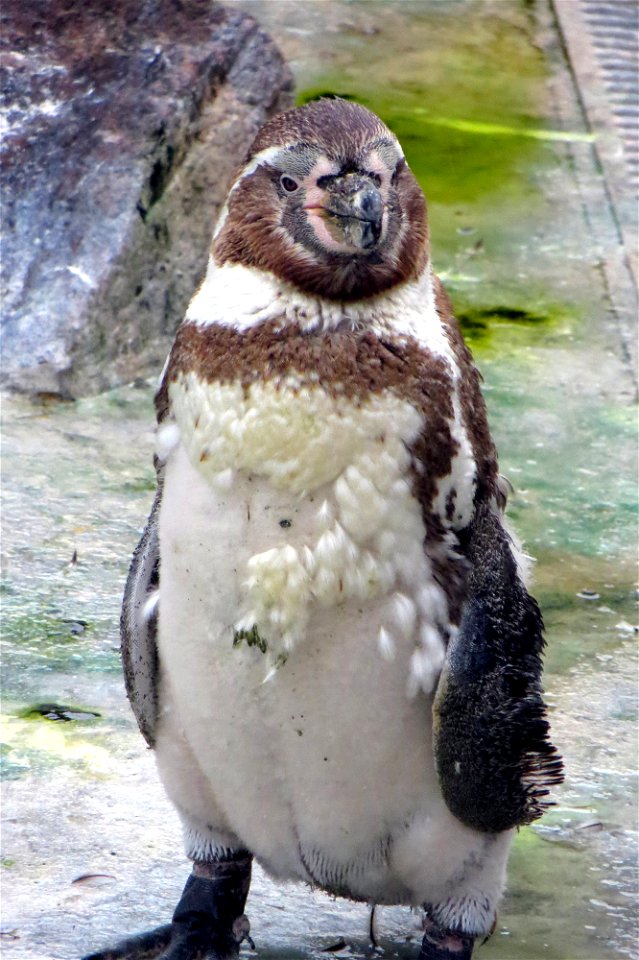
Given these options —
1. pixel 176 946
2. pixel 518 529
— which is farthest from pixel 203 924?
pixel 518 529

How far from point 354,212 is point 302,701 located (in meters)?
0.73

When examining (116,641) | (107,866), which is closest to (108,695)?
(116,641)

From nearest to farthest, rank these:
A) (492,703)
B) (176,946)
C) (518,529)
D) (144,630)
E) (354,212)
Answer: (354,212) < (492,703) < (144,630) < (176,946) < (518,529)

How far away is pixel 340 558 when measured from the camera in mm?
2371

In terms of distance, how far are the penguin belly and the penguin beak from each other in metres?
0.36

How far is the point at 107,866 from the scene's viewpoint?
3053 millimetres

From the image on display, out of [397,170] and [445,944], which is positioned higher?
[397,170]

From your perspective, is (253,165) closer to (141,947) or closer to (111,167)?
(141,947)

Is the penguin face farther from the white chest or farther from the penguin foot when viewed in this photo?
the penguin foot

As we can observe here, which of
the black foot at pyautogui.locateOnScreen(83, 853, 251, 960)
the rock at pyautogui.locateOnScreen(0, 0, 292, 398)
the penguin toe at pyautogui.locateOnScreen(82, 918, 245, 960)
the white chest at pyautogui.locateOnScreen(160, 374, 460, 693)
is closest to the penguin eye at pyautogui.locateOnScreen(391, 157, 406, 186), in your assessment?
the white chest at pyautogui.locateOnScreen(160, 374, 460, 693)

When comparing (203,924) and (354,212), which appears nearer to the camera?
(354,212)

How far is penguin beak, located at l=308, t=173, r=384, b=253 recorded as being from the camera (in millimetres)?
2303

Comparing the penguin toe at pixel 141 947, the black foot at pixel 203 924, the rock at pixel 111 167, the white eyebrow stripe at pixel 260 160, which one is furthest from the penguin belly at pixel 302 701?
the rock at pixel 111 167

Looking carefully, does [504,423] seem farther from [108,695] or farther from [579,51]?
[579,51]
